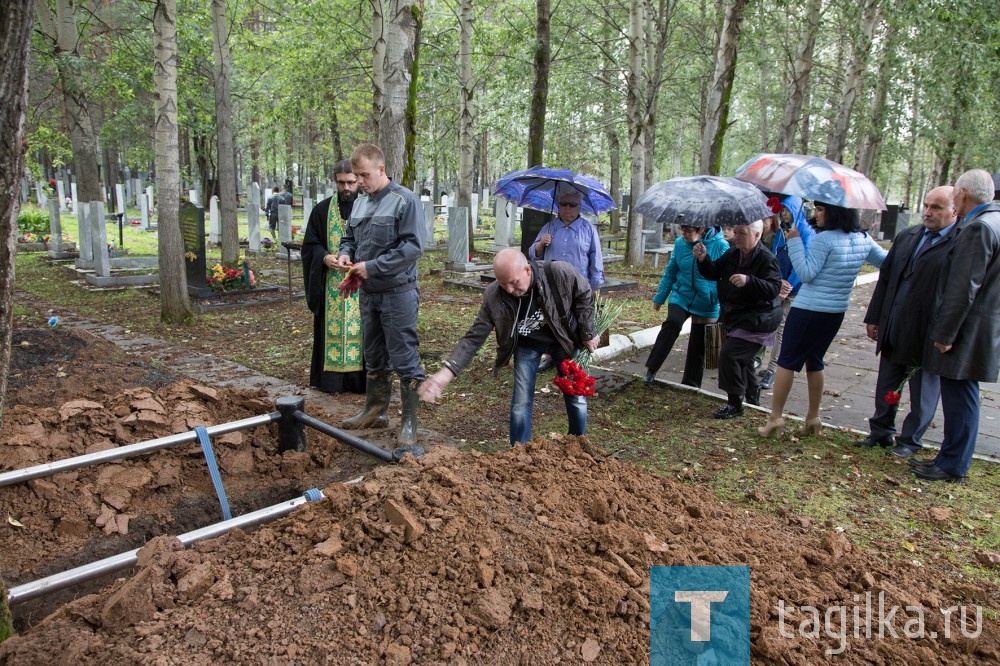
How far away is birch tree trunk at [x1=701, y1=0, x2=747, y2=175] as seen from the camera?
33.6ft

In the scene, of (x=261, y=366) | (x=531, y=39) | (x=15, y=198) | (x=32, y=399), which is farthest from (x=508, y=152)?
(x=15, y=198)

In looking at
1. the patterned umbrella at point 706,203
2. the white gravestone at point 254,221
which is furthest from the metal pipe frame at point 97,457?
the white gravestone at point 254,221

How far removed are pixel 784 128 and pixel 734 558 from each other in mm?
14512

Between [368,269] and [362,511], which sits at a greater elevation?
[368,269]

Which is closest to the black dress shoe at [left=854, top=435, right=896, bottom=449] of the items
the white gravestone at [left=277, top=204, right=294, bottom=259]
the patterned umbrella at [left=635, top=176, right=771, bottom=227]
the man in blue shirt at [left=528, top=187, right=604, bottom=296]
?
the patterned umbrella at [left=635, top=176, right=771, bottom=227]

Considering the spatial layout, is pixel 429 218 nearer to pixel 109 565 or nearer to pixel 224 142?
pixel 224 142

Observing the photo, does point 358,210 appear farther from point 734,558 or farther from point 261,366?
point 734,558

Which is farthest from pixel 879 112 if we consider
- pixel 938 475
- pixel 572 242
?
pixel 938 475

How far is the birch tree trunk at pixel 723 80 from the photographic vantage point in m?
10.2

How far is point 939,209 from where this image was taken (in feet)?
14.4

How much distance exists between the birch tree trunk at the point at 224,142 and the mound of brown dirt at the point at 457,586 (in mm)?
10602

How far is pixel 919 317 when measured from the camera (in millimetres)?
4504

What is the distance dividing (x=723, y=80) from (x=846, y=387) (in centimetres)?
597

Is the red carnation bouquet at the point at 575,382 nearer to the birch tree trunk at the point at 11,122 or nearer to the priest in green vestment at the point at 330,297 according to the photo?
the priest in green vestment at the point at 330,297
